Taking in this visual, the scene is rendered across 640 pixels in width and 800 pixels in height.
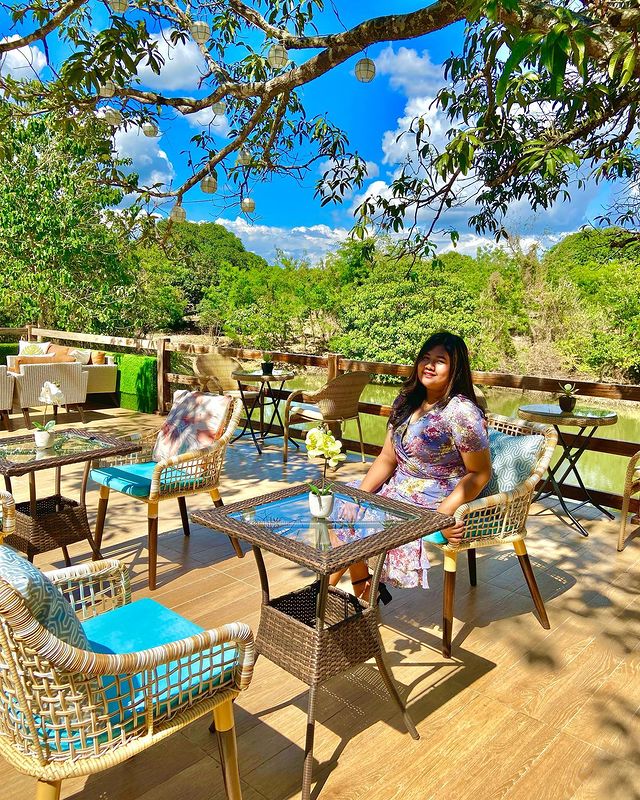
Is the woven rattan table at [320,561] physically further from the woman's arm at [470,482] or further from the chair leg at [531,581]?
the chair leg at [531,581]

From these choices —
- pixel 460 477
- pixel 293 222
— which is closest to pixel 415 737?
pixel 460 477

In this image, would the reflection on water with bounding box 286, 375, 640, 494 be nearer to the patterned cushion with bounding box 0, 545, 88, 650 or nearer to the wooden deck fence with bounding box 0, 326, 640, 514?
the wooden deck fence with bounding box 0, 326, 640, 514

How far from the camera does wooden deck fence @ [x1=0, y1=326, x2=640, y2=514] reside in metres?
4.34

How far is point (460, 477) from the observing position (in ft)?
8.61

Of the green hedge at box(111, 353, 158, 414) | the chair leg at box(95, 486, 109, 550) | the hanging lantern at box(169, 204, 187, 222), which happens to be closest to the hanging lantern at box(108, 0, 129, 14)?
the hanging lantern at box(169, 204, 187, 222)

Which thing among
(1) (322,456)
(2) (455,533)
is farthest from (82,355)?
(2) (455,533)

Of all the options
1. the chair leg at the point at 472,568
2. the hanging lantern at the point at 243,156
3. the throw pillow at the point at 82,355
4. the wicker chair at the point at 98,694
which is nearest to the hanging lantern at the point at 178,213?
the hanging lantern at the point at 243,156

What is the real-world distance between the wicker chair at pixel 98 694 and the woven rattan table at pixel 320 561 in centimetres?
32

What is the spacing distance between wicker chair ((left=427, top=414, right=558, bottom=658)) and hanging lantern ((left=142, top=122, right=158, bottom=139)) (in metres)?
4.17

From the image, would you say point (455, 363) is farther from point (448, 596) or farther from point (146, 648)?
point (146, 648)

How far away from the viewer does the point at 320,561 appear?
171 cm

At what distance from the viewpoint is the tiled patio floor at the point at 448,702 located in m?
1.78

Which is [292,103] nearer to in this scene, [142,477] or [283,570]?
[142,477]

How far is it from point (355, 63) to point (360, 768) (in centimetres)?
374
